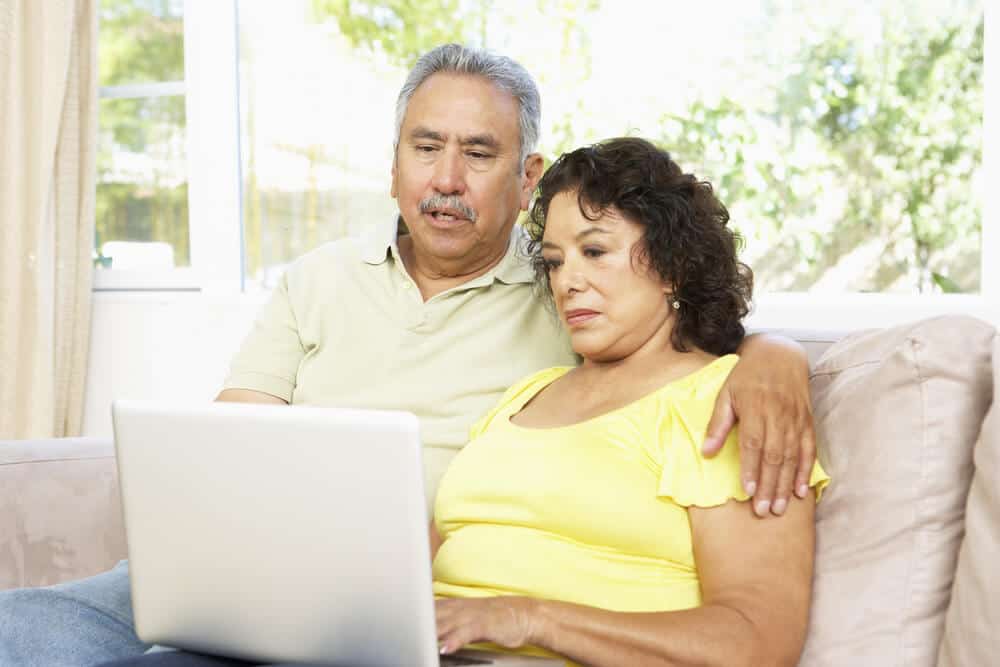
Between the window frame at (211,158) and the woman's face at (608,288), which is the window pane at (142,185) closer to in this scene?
the window frame at (211,158)

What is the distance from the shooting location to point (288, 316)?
196 centimetres

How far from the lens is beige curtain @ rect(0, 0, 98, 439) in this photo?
3.12 m

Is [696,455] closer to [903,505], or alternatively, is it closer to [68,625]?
[903,505]

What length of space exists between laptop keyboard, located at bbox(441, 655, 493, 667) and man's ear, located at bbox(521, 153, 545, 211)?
3.03 feet

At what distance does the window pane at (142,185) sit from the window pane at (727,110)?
0.79ft

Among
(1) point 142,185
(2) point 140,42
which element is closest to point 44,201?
(1) point 142,185

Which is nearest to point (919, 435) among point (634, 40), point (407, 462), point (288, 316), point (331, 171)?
point (407, 462)

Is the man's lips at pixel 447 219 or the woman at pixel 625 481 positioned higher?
the man's lips at pixel 447 219

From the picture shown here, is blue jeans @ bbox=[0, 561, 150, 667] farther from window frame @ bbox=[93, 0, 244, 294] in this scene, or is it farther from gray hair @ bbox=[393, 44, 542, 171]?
window frame @ bbox=[93, 0, 244, 294]

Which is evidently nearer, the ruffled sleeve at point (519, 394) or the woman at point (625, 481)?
the woman at point (625, 481)

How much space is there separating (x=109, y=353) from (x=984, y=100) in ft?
7.93

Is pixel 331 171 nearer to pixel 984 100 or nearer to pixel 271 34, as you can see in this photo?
pixel 271 34

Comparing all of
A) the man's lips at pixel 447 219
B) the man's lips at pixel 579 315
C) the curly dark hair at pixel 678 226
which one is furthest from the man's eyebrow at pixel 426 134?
the man's lips at pixel 579 315

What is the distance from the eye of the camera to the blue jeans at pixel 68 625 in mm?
1365
